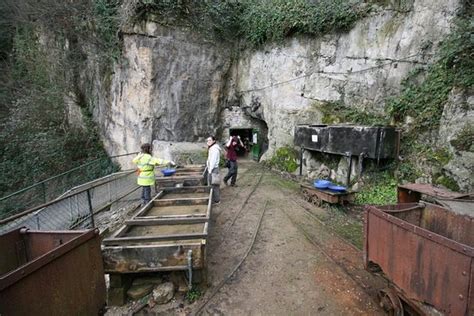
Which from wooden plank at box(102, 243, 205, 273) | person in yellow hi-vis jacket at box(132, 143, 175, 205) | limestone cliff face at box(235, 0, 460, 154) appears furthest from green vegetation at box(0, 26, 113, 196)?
wooden plank at box(102, 243, 205, 273)

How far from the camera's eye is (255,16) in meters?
14.9

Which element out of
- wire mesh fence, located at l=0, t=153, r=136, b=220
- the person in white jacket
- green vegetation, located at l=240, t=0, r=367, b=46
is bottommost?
wire mesh fence, located at l=0, t=153, r=136, b=220

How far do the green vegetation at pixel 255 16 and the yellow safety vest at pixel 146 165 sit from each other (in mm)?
9711

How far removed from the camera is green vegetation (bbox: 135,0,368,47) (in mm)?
11266

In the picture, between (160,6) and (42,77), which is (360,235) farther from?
(42,77)

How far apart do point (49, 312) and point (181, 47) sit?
48.0ft

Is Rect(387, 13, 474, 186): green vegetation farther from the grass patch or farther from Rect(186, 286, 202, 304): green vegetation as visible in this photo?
Rect(186, 286, 202, 304): green vegetation

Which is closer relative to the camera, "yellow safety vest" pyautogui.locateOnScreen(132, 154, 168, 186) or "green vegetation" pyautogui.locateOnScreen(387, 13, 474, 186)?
"yellow safety vest" pyautogui.locateOnScreen(132, 154, 168, 186)

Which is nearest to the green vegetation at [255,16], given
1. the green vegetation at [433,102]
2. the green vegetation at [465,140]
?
the green vegetation at [433,102]

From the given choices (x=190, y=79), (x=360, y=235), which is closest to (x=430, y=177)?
(x=360, y=235)

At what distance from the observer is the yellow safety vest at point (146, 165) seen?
6.84 m

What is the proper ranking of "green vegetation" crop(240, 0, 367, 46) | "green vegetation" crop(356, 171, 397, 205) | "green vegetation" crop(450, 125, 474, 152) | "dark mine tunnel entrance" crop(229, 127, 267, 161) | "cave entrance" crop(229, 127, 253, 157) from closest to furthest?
"green vegetation" crop(450, 125, 474, 152) → "green vegetation" crop(356, 171, 397, 205) → "green vegetation" crop(240, 0, 367, 46) → "dark mine tunnel entrance" crop(229, 127, 267, 161) → "cave entrance" crop(229, 127, 253, 157)

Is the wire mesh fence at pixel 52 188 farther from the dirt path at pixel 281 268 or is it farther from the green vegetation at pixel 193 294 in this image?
the green vegetation at pixel 193 294

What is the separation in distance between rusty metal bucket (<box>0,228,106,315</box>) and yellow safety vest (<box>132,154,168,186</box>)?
11.7 ft
